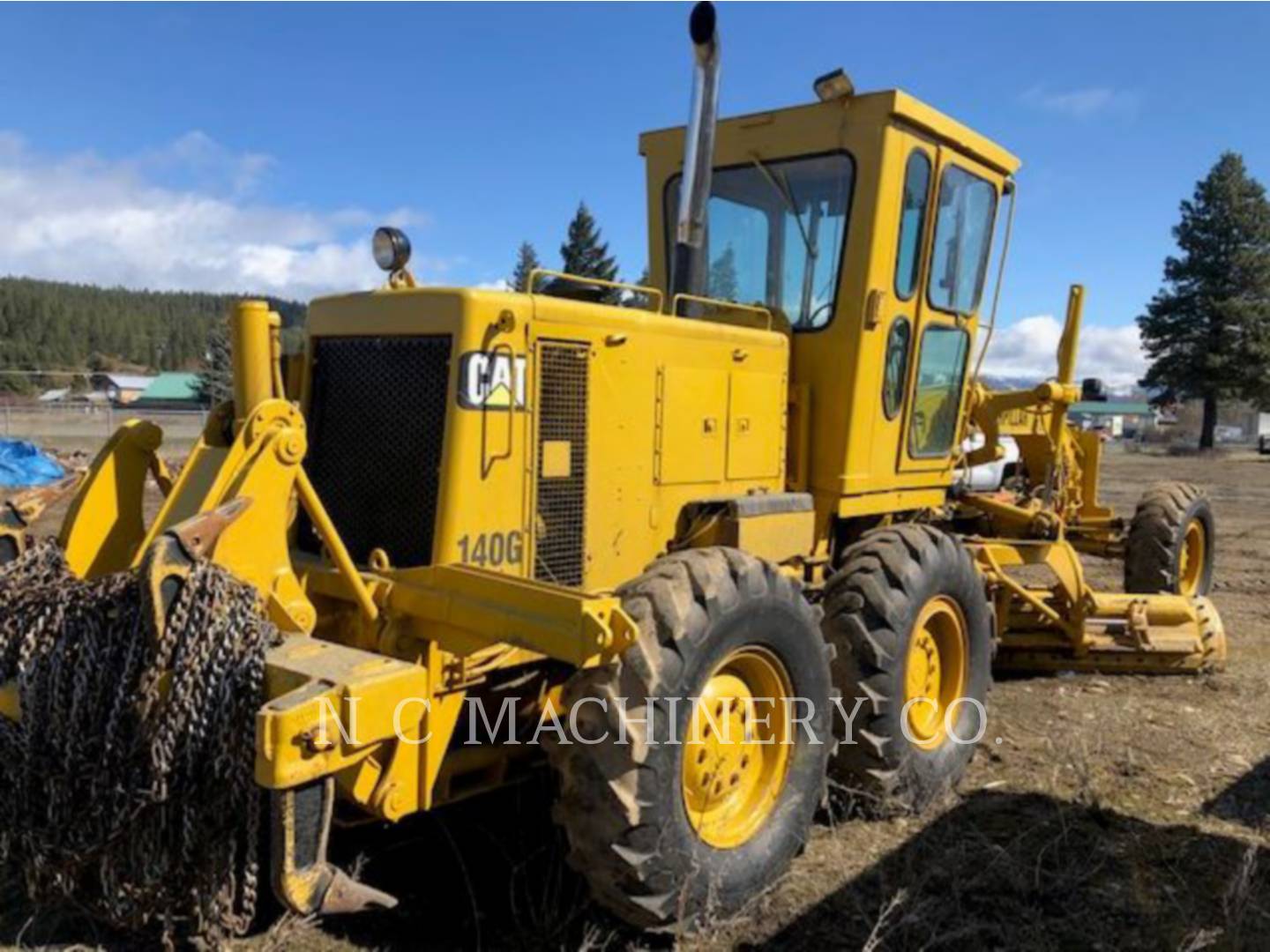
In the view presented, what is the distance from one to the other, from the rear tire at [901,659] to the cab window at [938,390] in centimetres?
95

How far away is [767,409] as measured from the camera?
5.14 m

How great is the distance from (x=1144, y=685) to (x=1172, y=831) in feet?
8.43

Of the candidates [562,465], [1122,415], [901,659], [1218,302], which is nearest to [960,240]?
A: [901,659]

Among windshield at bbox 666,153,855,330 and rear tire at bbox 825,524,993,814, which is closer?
rear tire at bbox 825,524,993,814

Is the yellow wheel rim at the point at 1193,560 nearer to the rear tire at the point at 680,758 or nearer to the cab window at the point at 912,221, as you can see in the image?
the cab window at the point at 912,221

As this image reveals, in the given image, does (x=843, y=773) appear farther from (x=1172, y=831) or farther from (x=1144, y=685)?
(x=1144, y=685)

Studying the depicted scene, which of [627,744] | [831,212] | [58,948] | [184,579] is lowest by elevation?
[58,948]

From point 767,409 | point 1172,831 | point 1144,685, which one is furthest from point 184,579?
point 1144,685

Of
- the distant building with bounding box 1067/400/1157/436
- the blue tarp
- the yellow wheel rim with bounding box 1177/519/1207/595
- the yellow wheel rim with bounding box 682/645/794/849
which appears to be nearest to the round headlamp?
the yellow wheel rim with bounding box 682/645/794/849

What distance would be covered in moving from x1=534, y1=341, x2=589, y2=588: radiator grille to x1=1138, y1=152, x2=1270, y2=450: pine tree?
155 ft

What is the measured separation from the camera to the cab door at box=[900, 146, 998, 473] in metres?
5.74

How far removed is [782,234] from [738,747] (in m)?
2.88

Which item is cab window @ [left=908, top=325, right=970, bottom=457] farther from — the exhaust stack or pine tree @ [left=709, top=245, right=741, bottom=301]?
the exhaust stack

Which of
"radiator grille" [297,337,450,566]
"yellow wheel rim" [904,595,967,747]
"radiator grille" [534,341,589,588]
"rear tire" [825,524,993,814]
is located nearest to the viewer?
"radiator grille" [297,337,450,566]
